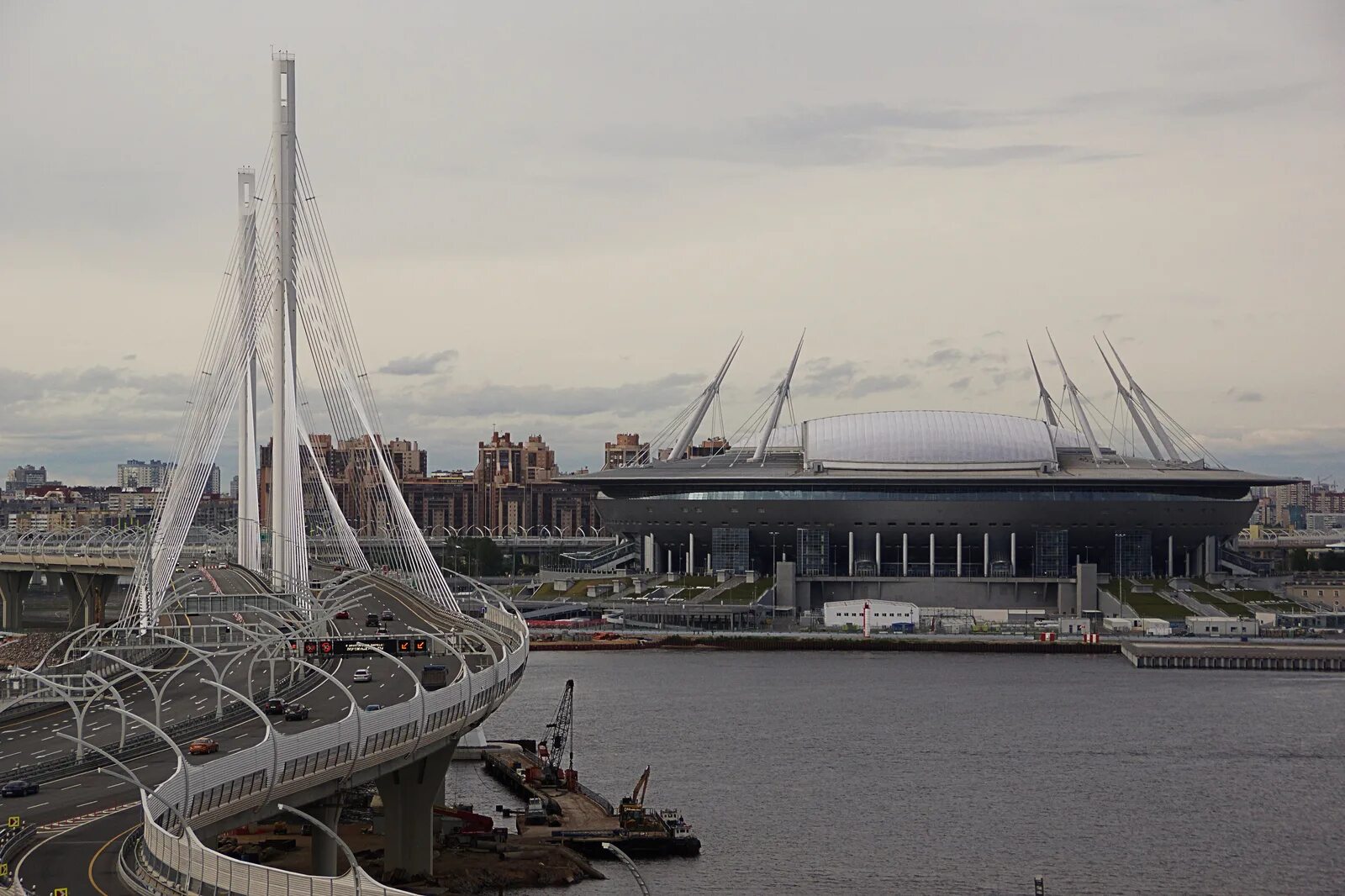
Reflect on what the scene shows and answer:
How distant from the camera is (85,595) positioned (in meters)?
86.6

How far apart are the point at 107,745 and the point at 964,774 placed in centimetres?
2114

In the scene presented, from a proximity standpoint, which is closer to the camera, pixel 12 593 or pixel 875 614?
pixel 875 614

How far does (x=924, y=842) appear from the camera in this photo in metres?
36.1

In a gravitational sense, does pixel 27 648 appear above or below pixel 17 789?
→ below

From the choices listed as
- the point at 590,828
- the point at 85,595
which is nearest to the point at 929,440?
the point at 85,595

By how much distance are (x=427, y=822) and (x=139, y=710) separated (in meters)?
5.29

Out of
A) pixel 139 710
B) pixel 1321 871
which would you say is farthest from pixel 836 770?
pixel 139 710

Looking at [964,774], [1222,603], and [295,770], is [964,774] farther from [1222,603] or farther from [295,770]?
[1222,603]

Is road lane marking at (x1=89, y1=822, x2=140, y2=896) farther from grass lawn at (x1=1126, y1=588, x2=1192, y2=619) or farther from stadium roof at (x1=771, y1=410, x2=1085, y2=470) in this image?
stadium roof at (x1=771, y1=410, x2=1085, y2=470)

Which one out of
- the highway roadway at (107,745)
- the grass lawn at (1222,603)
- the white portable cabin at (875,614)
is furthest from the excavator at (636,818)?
the grass lawn at (1222,603)

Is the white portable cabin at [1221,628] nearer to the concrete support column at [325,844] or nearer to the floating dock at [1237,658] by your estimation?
the floating dock at [1237,658]

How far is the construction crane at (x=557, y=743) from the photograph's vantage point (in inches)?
1688

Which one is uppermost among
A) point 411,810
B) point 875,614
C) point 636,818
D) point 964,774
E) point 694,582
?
point 694,582

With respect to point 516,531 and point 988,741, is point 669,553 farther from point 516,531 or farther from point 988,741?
point 516,531
